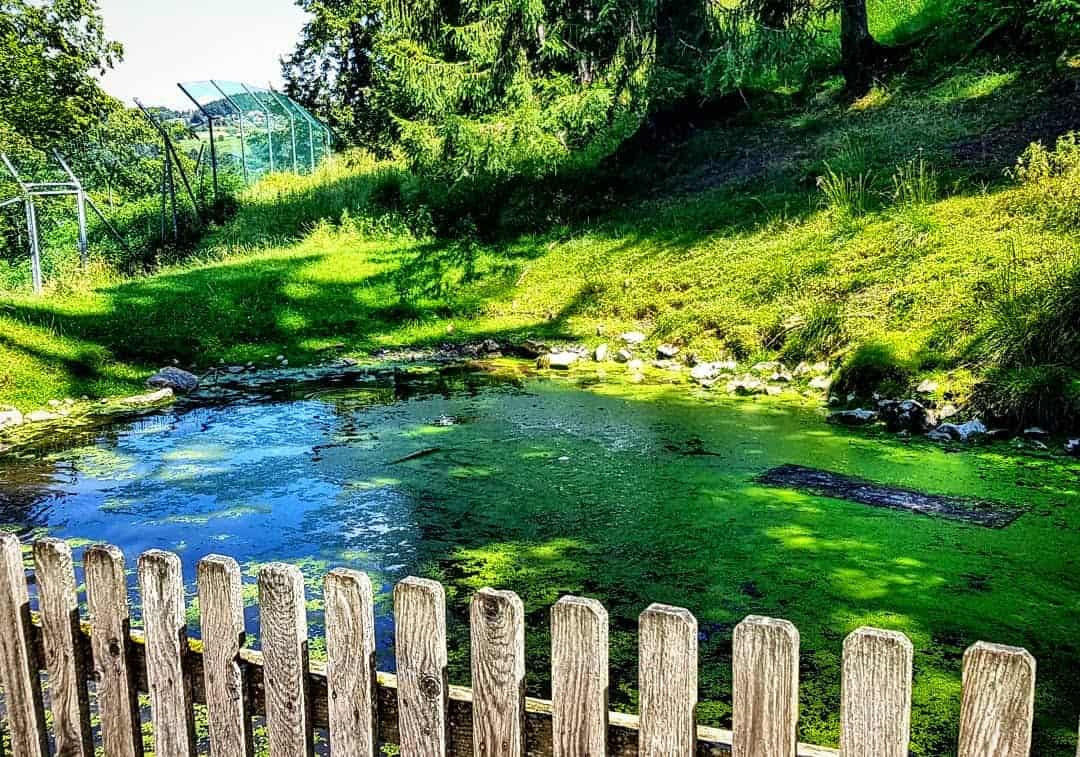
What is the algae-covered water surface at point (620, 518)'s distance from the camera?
3.18 metres

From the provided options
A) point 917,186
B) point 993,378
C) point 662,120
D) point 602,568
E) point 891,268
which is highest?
point 662,120

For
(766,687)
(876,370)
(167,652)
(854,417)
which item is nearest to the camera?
(766,687)

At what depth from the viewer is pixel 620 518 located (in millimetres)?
4504

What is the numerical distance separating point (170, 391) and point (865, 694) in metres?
7.35

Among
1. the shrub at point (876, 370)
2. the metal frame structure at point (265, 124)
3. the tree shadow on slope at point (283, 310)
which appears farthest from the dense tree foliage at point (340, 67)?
the shrub at point (876, 370)

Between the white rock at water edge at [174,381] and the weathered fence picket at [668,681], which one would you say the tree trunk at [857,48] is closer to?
the white rock at water edge at [174,381]

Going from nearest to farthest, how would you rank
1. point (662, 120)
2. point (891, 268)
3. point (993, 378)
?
point (993, 378)
point (891, 268)
point (662, 120)

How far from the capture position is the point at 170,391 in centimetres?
776

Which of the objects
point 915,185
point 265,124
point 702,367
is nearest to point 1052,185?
point 915,185

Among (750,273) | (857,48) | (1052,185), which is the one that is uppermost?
(857,48)

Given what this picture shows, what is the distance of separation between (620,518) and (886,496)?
137 cm

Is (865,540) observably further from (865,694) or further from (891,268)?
(891,268)

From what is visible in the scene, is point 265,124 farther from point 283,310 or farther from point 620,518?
point 620,518

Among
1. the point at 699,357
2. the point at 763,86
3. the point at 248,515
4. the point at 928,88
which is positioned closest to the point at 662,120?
the point at 763,86
